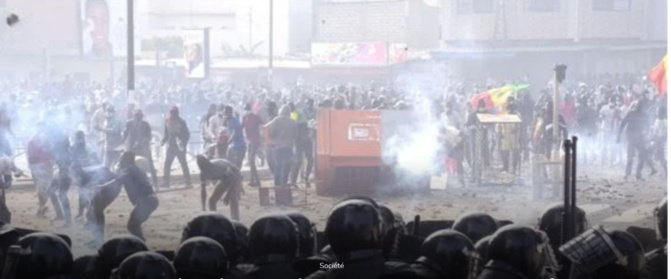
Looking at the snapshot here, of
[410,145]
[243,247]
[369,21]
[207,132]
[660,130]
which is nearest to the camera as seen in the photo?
[243,247]

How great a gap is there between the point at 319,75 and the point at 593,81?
8.92 m

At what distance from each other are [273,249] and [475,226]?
1.32 metres

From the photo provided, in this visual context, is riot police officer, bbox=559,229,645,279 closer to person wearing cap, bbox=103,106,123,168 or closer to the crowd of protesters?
the crowd of protesters

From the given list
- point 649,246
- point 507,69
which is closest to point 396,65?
point 507,69

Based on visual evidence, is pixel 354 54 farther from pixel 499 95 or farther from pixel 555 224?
pixel 555 224

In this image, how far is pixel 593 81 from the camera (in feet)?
89.1

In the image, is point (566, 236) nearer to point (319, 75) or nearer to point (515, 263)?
point (515, 263)

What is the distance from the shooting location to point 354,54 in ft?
103

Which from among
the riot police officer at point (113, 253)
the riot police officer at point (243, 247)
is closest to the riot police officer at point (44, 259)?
the riot police officer at point (113, 253)

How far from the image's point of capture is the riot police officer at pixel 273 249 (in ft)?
19.7

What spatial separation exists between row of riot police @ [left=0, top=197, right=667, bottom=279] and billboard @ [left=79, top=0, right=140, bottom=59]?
15.5 meters

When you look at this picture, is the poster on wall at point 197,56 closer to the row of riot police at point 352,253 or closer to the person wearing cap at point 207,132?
the person wearing cap at point 207,132

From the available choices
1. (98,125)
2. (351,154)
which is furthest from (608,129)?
(98,125)

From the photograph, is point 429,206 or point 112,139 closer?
point 429,206
